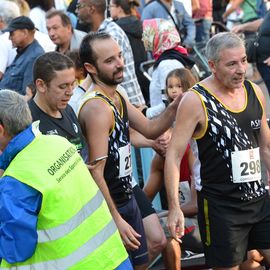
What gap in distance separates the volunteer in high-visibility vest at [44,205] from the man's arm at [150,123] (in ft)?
5.14

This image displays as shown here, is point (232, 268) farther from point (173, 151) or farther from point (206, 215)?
point (173, 151)

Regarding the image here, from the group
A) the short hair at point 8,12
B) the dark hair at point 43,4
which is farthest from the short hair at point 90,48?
the dark hair at point 43,4

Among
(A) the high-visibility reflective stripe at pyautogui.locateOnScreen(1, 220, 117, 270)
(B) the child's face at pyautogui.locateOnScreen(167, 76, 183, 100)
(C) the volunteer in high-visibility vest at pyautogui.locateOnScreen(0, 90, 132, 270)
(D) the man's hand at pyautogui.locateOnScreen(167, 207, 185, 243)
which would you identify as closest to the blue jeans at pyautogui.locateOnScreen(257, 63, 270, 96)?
(B) the child's face at pyautogui.locateOnScreen(167, 76, 183, 100)

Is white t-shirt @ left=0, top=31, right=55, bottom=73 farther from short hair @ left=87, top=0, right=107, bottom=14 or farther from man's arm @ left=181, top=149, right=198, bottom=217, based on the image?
man's arm @ left=181, top=149, right=198, bottom=217

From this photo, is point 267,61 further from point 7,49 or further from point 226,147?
point 226,147

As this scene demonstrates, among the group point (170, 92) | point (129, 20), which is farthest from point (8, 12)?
point (170, 92)

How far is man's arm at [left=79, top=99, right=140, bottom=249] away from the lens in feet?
17.9

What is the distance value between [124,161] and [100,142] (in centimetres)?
35

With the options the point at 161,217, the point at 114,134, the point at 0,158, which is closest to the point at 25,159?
the point at 0,158

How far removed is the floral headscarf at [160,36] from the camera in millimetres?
8430

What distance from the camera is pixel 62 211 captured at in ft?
14.4

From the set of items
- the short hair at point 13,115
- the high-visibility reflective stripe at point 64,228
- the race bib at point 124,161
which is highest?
the short hair at point 13,115

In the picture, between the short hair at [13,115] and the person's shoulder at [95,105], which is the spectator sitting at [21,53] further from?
the short hair at [13,115]

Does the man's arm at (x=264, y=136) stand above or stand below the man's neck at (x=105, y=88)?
below
